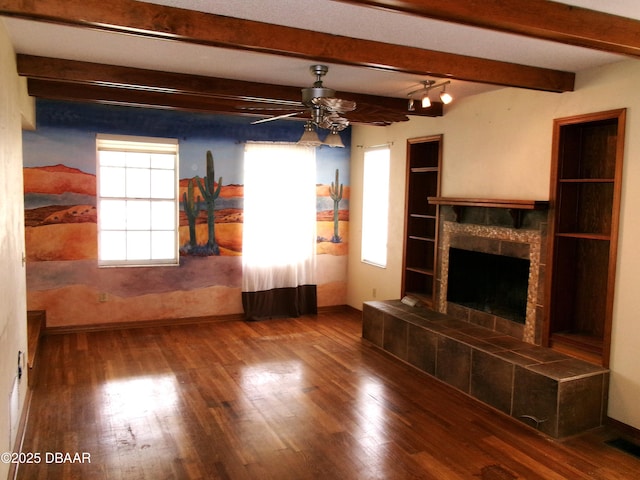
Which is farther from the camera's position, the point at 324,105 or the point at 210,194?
the point at 210,194

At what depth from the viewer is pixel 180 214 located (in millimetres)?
6359

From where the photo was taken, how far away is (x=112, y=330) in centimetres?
609

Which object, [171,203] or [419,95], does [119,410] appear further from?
[419,95]

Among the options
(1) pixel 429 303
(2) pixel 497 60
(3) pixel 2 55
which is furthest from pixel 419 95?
(3) pixel 2 55

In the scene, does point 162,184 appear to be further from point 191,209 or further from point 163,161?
point 191,209

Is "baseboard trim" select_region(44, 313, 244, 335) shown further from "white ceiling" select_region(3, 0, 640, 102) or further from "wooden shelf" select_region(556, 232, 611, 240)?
"wooden shelf" select_region(556, 232, 611, 240)

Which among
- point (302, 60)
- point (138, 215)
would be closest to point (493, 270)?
point (302, 60)

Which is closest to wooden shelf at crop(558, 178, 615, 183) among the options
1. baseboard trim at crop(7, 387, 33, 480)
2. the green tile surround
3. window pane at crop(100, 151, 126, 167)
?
the green tile surround

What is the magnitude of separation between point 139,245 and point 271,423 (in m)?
3.46

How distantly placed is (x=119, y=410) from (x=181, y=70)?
275 cm

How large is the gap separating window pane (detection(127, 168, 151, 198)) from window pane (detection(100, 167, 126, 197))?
0.26 ft

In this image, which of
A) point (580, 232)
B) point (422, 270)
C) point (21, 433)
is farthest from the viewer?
point (422, 270)

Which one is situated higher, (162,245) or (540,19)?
(540,19)

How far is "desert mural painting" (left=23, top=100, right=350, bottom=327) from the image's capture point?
575 centimetres
